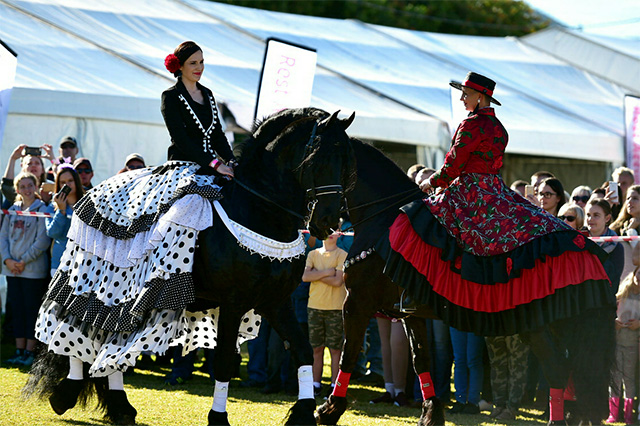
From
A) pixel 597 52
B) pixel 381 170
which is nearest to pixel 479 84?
pixel 381 170

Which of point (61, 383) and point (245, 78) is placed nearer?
point (61, 383)

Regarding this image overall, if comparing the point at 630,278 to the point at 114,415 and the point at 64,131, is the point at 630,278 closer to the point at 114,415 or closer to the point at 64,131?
the point at 114,415

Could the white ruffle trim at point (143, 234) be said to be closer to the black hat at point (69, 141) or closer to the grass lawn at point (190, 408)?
the grass lawn at point (190, 408)

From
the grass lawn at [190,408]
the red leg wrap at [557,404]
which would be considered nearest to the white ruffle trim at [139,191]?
the grass lawn at [190,408]

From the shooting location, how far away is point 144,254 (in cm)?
576

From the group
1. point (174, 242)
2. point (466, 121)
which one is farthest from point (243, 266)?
point (466, 121)

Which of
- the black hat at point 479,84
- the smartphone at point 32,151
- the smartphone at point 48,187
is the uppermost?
the smartphone at point 32,151

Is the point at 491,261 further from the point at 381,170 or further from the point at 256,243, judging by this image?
the point at 256,243

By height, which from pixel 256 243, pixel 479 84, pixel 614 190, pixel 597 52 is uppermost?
pixel 597 52

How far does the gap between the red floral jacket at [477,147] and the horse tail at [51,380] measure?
10.5 ft

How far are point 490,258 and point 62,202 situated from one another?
509cm

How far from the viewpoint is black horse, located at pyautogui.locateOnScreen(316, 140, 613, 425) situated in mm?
5785

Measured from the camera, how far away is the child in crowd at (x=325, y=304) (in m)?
8.34

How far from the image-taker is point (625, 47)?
2161 centimetres
